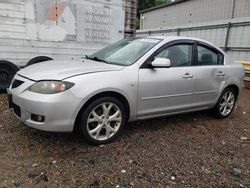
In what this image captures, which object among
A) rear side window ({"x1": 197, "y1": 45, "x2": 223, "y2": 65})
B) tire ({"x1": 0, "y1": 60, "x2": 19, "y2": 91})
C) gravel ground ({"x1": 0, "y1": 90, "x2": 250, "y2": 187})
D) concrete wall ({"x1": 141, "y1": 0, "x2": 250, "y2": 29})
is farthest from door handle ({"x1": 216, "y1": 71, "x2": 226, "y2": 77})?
concrete wall ({"x1": 141, "y1": 0, "x2": 250, "y2": 29})

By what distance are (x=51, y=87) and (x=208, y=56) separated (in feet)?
9.60

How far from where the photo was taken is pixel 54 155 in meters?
3.06

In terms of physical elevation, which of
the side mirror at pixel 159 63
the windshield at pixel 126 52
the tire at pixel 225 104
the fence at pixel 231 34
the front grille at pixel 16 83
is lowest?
the tire at pixel 225 104

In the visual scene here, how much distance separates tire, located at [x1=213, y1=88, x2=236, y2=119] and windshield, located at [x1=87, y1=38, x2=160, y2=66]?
186 centimetres

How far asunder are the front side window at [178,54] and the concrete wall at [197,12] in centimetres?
1237

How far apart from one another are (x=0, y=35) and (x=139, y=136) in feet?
13.9

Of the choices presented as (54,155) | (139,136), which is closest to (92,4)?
(139,136)

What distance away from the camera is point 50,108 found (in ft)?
9.43

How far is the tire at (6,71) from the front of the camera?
589cm

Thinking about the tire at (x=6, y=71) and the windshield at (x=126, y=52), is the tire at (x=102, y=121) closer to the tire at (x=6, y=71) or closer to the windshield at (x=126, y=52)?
the windshield at (x=126, y=52)

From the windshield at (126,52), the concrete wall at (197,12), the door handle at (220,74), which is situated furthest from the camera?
the concrete wall at (197,12)

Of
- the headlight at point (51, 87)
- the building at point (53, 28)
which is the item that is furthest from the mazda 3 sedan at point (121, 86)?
the building at point (53, 28)

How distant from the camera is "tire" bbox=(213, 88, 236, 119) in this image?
15.8 ft

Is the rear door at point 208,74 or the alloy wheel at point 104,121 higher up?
the rear door at point 208,74
